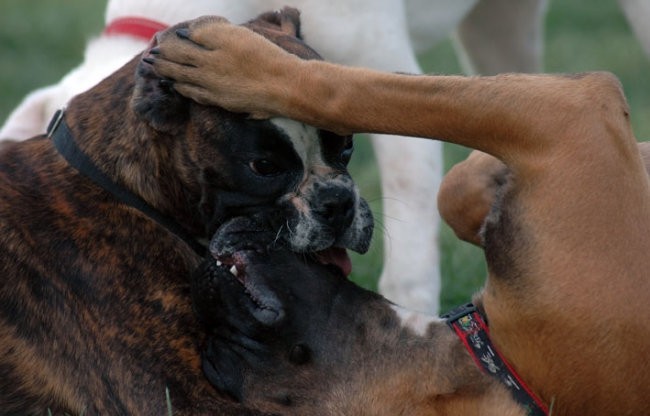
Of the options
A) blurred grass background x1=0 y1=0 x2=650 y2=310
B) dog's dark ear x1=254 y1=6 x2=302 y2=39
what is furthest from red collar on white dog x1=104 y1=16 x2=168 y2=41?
blurred grass background x1=0 y1=0 x2=650 y2=310

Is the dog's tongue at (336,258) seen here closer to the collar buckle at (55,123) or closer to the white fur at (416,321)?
the white fur at (416,321)

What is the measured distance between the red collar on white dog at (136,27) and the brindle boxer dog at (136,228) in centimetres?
86

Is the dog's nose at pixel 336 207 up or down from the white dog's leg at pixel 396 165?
up

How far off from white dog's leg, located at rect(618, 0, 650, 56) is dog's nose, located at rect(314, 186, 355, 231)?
104 inches

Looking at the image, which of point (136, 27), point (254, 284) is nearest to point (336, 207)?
point (254, 284)

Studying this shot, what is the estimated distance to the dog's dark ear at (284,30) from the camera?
4.43m

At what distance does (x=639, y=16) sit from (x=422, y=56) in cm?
607

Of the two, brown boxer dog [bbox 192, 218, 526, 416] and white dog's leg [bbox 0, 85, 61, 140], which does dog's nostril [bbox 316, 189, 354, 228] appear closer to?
brown boxer dog [bbox 192, 218, 526, 416]

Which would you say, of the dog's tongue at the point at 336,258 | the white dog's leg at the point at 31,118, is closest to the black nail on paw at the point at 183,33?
the dog's tongue at the point at 336,258

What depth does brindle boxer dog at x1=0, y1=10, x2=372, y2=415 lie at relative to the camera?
414cm

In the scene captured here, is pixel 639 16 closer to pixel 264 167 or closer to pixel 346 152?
pixel 346 152

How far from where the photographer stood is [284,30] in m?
4.72

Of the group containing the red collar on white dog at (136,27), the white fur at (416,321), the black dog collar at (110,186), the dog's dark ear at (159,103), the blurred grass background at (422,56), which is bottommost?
the blurred grass background at (422,56)

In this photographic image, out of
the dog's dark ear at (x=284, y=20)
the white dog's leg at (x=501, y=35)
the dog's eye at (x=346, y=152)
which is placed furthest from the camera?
the white dog's leg at (x=501, y=35)
